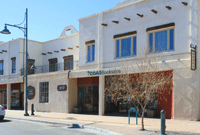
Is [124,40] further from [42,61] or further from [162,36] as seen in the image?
[42,61]

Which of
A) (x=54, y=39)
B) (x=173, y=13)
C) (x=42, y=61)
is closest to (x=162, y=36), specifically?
(x=173, y=13)

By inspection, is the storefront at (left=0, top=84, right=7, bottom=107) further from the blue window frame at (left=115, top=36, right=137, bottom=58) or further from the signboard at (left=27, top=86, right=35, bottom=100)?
the blue window frame at (left=115, top=36, right=137, bottom=58)

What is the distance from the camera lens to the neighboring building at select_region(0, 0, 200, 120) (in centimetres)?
1370

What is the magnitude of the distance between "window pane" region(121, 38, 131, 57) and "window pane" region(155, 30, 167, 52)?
220 centimetres

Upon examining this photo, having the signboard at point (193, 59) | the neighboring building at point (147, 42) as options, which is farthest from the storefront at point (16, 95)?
the signboard at point (193, 59)

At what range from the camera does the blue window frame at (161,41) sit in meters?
14.7

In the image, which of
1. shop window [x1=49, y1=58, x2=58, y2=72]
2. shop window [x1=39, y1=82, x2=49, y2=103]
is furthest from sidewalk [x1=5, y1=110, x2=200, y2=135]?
shop window [x1=49, y1=58, x2=58, y2=72]

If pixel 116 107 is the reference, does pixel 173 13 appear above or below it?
above

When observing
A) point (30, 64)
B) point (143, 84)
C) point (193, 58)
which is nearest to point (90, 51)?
point (193, 58)

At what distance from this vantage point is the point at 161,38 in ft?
49.4

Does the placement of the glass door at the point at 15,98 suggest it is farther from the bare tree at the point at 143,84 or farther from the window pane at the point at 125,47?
the window pane at the point at 125,47

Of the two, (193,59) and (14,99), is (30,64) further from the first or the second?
(193,59)

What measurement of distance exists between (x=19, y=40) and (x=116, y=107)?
1471 centimetres

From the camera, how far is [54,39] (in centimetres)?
2608
